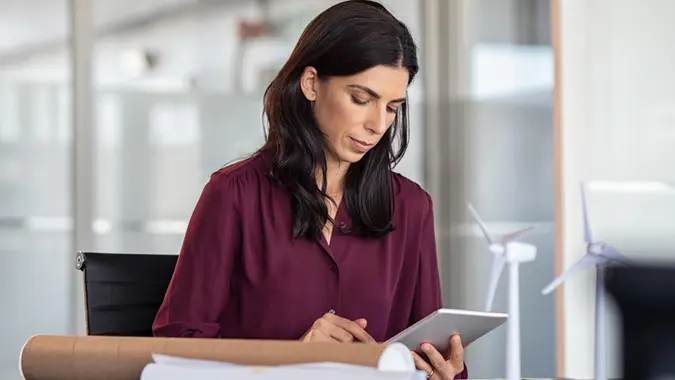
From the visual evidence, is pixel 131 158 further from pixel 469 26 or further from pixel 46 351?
pixel 46 351

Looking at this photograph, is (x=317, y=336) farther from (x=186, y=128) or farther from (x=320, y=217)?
(x=186, y=128)

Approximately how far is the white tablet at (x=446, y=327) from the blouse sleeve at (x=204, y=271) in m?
0.41

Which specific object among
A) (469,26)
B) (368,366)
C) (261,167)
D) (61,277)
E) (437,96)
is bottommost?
(61,277)

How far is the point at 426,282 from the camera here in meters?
1.87

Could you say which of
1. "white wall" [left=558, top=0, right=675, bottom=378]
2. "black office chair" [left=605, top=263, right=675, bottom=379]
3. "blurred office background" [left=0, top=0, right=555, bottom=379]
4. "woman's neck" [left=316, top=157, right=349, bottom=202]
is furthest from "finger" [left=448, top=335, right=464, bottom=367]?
"blurred office background" [left=0, top=0, right=555, bottom=379]

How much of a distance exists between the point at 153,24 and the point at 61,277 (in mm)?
988

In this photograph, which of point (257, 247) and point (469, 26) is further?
point (469, 26)

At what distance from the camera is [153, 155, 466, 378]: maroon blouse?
1.70 meters

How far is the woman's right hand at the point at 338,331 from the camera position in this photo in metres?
1.56

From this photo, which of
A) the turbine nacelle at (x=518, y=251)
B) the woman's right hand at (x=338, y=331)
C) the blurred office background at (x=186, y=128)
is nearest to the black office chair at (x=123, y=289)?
the woman's right hand at (x=338, y=331)

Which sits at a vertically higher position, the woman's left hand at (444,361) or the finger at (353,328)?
the finger at (353,328)

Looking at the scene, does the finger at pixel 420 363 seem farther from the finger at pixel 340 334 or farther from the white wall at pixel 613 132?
the white wall at pixel 613 132

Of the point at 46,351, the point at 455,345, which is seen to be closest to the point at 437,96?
the point at 455,345

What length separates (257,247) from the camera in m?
1.75
